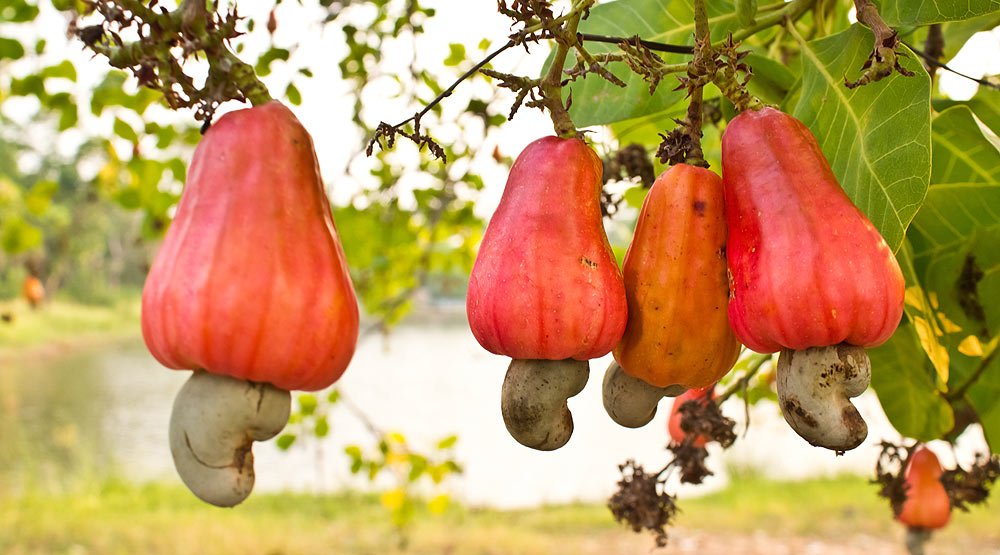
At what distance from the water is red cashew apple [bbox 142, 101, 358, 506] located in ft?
11.5

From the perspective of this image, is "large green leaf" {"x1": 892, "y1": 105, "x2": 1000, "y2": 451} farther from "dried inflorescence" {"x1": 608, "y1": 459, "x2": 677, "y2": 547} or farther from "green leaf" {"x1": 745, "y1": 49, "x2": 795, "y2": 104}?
"dried inflorescence" {"x1": 608, "y1": 459, "x2": 677, "y2": 547}

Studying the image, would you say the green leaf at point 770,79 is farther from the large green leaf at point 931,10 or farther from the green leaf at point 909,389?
the green leaf at point 909,389

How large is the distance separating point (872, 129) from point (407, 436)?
5.56 meters

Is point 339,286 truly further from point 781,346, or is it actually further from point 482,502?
point 482,502

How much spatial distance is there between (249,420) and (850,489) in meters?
5.39

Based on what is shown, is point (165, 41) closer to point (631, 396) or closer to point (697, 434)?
point (631, 396)

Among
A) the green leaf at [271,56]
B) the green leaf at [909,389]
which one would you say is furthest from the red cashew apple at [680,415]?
the green leaf at [271,56]

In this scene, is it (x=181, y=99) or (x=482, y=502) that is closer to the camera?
(x=181, y=99)

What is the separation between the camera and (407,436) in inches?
233

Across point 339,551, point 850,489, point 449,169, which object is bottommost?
point 339,551

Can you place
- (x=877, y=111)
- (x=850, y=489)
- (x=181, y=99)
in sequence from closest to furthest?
(x=181, y=99) → (x=877, y=111) → (x=850, y=489)

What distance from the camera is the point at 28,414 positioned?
8.88 m

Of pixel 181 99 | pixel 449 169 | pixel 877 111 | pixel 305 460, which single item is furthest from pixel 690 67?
pixel 305 460

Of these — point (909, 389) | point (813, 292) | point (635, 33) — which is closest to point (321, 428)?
point (909, 389)
